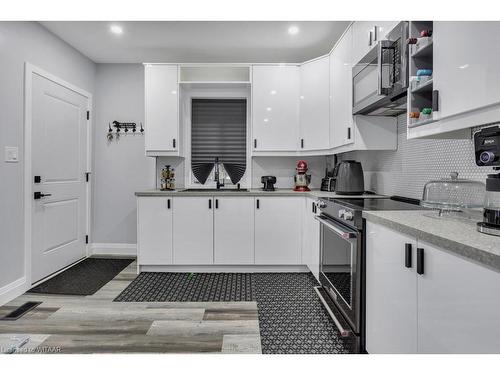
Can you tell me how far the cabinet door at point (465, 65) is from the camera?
116 cm

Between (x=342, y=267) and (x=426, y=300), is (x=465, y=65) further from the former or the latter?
(x=342, y=267)

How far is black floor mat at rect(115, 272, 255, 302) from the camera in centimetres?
268

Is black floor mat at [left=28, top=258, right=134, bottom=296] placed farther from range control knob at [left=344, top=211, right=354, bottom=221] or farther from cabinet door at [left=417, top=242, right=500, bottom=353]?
cabinet door at [left=417, top=242, right=500, bottom=353]

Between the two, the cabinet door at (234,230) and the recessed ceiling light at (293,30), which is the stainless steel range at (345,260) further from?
the recessed ceiling light at (293,30)

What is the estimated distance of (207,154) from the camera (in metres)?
3.97

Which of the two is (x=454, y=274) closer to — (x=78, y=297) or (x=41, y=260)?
(x=78, y=297)

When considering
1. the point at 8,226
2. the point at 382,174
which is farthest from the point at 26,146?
the point at 382,174

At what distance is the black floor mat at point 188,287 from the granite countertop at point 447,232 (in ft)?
5.08

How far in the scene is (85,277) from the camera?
127 inches

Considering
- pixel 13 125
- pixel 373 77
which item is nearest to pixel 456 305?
pixel 373 77

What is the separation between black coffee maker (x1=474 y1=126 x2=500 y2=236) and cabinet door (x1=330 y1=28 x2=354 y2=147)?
1.51 meters

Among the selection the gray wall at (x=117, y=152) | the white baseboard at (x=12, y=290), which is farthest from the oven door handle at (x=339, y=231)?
the white baseboard at (x=12, y=290)

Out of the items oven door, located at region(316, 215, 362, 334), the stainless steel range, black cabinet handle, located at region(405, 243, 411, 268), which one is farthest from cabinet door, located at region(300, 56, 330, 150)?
black cabinet handle, located at region(405, 243, 411, 268)

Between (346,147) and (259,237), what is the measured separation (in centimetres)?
127
